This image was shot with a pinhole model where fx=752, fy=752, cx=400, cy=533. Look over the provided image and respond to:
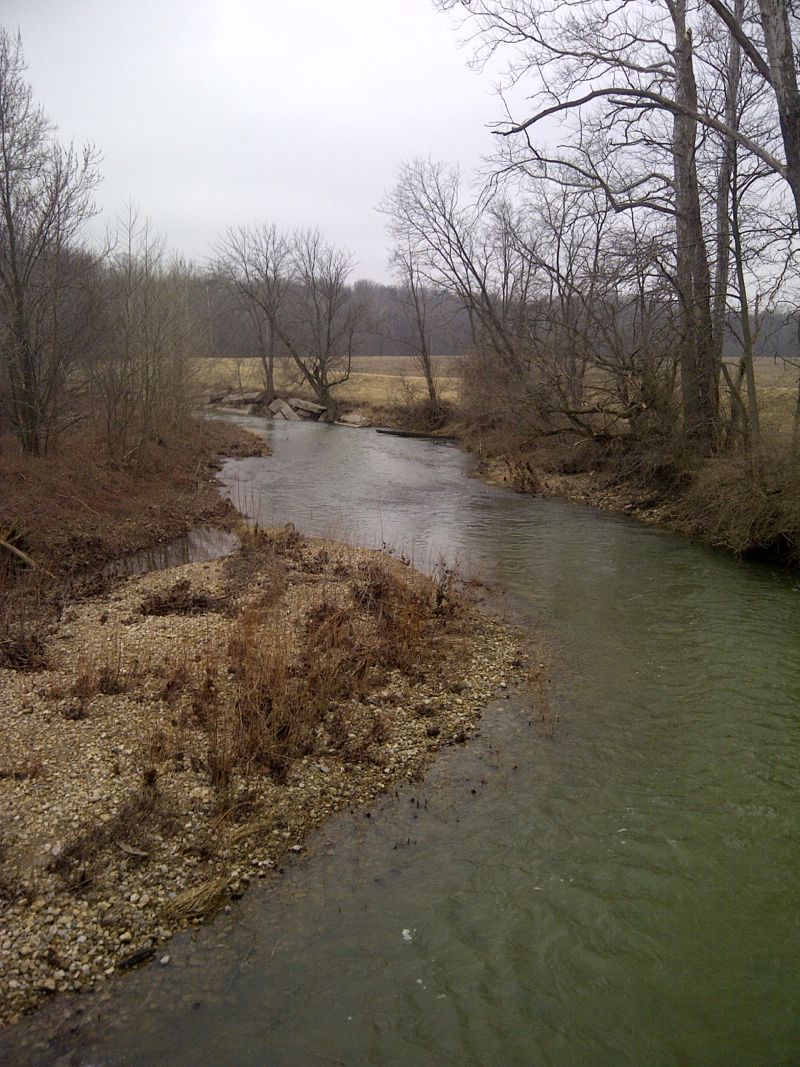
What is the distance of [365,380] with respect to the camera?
49.6 metres

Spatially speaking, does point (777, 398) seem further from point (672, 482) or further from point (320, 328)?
point (320, 328)

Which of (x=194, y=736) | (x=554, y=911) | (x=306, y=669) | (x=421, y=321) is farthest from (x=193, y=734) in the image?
(x=421, y=321)

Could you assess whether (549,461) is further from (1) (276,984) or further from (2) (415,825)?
(1) (276,984)

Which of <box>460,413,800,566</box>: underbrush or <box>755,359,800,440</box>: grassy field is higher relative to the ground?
<box>755,359,800,440</box>: grassy field

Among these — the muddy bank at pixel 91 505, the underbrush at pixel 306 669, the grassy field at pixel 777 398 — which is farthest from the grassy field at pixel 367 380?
the underbrush at pixel 306 669

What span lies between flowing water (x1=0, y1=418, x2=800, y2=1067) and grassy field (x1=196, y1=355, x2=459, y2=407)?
29.7 meters

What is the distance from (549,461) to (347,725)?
17.4 meters

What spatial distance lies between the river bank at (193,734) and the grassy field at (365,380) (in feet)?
85.7

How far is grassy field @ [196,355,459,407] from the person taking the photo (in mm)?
39406

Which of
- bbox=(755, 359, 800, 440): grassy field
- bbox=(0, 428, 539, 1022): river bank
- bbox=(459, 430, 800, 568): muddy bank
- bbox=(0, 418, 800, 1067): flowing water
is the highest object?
bbox=(755, 359, 800, 440): grassy field

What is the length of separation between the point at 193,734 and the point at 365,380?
4458 cm

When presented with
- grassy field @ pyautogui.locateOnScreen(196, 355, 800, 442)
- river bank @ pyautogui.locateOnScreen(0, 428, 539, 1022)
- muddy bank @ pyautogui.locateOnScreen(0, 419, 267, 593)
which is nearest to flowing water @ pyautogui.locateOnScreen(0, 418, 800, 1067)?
river bank @ pyautogui.locateOnScreen(0, 428, 539, 1022)

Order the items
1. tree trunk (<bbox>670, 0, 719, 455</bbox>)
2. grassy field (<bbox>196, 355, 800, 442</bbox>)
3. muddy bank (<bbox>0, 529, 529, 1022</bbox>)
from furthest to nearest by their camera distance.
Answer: grassy field (<bbox>196, 355, 800, 442</bbox>) < tree trunk (<bbox>670, 0, 719, 455</bbox>) < muddy bank (<bbox>0, 529, 529, 1022</bbox>)

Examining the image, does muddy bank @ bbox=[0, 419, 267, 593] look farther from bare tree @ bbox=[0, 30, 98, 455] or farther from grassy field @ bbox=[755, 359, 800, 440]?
grassy field @ bbox=[755, 359, 800, 440]
